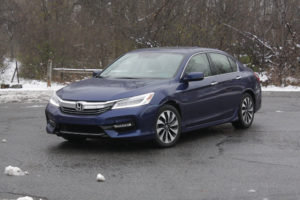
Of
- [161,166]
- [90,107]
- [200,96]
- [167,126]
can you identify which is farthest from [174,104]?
[161,166]

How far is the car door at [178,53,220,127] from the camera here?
876 cm

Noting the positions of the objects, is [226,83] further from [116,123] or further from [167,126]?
[116,123]

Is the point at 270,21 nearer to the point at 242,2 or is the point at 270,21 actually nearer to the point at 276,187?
the point at 242,2

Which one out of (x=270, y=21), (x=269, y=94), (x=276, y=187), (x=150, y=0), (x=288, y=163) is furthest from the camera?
(x=150, y=0)

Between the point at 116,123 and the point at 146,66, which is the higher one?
the point at 146,66

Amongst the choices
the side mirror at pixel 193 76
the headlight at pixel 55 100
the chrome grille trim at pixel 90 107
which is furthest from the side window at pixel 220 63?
the headlight at pixel 55 100

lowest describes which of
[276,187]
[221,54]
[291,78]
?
[291,78]

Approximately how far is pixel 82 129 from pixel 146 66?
1716 mm

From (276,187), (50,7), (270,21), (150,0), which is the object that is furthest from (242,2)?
(276,187)

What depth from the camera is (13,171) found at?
664cm

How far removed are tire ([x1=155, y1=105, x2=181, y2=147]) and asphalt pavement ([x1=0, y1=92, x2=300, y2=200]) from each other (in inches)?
5.5

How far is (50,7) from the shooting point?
27.8 metres

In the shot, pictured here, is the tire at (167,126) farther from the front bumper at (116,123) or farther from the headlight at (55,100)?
the headlight at (55,100)

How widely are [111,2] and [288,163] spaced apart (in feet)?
74.8
